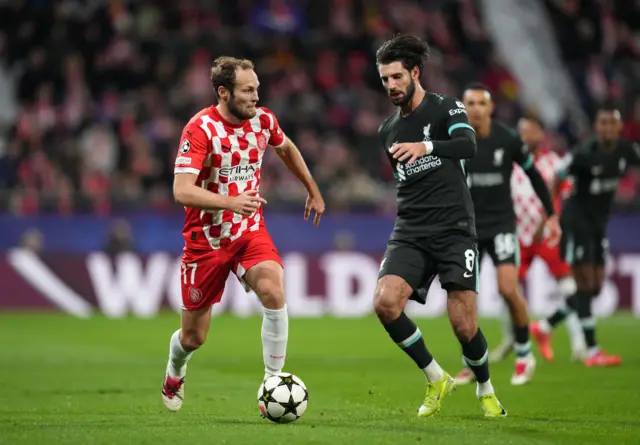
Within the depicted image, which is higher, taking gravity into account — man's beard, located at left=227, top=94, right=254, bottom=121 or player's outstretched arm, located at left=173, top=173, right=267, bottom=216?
man's beard, located at left=227, top=94, right=254, bottom=121

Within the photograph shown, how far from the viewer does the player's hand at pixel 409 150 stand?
7.18 metres

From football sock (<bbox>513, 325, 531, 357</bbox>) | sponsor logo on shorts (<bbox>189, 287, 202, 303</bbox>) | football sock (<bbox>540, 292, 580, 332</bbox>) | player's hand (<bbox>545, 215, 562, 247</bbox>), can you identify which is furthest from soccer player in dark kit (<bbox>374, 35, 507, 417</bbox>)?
football sock (<bbox>540, 292, 580, 332</bbox>)

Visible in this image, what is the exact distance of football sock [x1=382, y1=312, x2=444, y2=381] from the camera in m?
7.79

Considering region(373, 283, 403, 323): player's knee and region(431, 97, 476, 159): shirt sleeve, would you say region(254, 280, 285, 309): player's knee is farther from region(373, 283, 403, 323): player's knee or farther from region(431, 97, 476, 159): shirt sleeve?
region(431, 97, 476, 159): shirt sleeve

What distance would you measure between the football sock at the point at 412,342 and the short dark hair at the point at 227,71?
1.92 metres

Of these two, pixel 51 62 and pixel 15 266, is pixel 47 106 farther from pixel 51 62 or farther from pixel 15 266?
pixel 15 266

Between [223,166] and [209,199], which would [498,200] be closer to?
[223,166]

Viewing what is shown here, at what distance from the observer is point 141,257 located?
751 inches

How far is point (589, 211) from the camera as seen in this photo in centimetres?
1259

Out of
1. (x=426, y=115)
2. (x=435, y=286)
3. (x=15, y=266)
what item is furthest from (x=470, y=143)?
(x=15, y=266)

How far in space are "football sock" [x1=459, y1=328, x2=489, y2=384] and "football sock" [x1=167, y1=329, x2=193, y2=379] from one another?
1969mm

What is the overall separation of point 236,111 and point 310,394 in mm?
2717

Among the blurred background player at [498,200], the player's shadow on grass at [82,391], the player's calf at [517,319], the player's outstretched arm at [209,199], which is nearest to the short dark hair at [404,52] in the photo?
the player's outstretched arm at [209,199]

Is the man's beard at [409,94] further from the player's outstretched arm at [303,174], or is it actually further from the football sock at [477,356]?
the football sock at [477,356]
